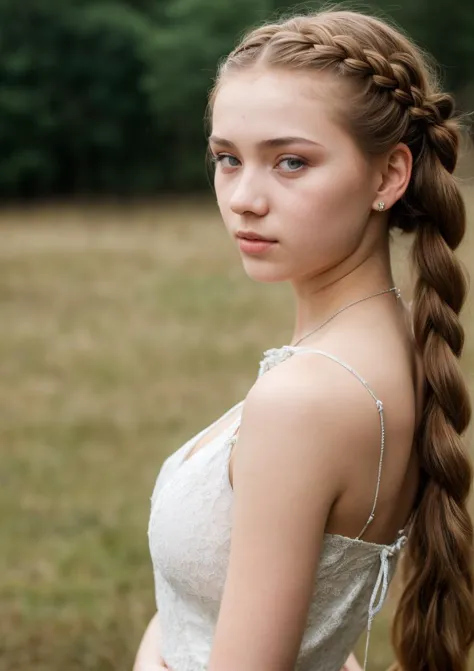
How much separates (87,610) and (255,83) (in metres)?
2.79

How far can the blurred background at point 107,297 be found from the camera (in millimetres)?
3812

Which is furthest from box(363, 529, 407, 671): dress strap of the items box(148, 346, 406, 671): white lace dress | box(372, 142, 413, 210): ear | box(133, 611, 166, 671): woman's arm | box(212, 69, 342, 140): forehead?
box(212, 69, 342, 140): forehead

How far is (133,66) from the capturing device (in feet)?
83.4

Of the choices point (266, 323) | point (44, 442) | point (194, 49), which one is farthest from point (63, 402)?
point (194, 49)

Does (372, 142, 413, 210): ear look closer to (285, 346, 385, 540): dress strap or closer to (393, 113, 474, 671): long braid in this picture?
(393, 113, 474, 671): long braid

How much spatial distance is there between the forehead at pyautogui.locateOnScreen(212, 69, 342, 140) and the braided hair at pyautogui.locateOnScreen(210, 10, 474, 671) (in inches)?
1.3

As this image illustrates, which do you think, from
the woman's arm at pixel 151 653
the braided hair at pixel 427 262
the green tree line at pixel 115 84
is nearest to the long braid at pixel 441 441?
the braided hair at pixel 427 262

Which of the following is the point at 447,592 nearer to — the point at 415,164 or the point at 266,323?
the point at 415,164

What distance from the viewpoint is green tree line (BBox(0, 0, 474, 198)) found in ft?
78.4

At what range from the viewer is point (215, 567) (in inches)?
51.5

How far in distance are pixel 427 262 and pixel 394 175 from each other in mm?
141

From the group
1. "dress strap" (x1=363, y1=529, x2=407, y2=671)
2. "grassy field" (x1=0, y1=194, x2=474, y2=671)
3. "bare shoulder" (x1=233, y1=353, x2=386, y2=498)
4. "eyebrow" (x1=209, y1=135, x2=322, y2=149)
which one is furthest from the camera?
"grassy field" (x1=0, y1=194, x2=474, y2=671)

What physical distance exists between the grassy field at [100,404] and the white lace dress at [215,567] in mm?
490

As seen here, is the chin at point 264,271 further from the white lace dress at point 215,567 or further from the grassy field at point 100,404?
the grassy field at point 100,404
